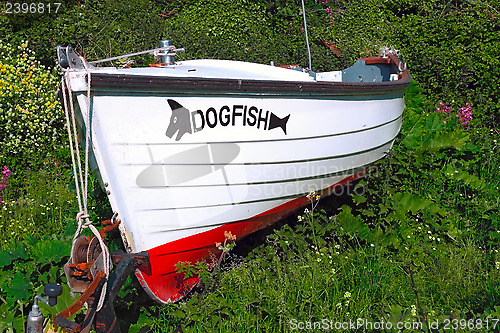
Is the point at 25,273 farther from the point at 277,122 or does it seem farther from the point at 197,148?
the point at 277,122

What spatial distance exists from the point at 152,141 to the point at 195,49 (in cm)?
472

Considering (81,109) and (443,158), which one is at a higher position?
(81,109)

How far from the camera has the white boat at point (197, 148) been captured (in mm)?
2658

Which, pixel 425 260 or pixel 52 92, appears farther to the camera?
pixel 52 92

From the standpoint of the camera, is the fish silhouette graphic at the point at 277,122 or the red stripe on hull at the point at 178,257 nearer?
the red stripe on hull at the point at 178,257

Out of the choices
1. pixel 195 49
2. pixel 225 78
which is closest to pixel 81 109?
pixel 225 78

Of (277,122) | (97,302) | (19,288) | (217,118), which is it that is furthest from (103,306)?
(277,122)

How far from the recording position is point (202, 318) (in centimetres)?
277

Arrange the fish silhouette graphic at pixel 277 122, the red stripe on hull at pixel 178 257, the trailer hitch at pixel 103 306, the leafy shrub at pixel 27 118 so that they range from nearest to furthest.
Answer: the trailer hitch at pixel 103 306, the red stripe on hull at pixel 178 257, the fish silhouette graphic at pixel 277 122, the leafy shrub at pixel 27 118

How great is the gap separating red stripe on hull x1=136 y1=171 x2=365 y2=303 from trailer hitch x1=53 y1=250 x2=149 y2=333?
255mm

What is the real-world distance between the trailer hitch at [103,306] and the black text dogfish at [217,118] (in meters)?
0.75

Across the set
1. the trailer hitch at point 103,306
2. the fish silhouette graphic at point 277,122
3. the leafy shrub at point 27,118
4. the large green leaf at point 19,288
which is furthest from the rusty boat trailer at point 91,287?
the leafy shrub at point 27,118

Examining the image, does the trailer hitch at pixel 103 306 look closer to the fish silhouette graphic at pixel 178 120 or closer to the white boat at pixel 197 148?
the white boat at pixel 197 148

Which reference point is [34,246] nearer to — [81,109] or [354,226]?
[81,109]
